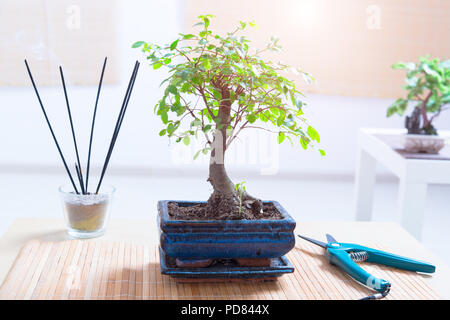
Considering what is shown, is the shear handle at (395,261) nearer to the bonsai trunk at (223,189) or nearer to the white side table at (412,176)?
the bonsai trunk at (223,189)

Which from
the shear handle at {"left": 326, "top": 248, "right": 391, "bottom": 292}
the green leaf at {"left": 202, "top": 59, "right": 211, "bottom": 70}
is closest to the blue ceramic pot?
the shear handle at {"left": 326, "top": 248, "right": 391, "bottom": 292}

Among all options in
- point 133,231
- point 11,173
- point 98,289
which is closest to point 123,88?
point 11,173

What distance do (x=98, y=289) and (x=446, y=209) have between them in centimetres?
315

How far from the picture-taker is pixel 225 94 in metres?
0.91

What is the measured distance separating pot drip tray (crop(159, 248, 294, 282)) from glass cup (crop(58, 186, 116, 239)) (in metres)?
0.25

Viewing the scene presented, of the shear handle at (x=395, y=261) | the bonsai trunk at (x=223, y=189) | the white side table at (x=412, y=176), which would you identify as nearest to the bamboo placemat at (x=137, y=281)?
the shear handle at (x=395, y=261)

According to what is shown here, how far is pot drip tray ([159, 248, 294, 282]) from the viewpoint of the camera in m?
0.87

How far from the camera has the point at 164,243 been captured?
86 cm

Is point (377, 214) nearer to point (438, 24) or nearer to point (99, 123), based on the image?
point (438, 24)

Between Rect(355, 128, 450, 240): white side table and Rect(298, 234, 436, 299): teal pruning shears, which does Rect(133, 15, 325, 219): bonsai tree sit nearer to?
Rect(298, 234, 436, 299): teal pruning shears

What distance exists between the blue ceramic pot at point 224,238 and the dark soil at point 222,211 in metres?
0.03

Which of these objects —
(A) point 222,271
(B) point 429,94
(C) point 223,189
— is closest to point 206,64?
(C) point 223,189

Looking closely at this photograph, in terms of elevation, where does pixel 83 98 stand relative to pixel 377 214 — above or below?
above

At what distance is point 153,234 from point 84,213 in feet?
0.51
